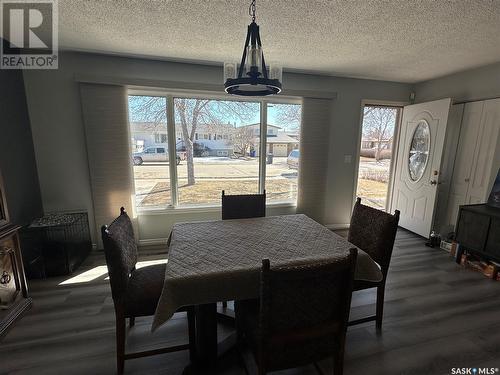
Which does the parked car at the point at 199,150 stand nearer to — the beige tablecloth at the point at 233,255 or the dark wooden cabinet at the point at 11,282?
the beige tablecloth at the point at 233,255

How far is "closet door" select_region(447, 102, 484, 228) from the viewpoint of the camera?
303 cm

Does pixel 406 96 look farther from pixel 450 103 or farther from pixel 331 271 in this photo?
pixel 331 271

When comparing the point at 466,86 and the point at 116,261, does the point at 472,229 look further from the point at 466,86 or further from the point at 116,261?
the point at 116,261

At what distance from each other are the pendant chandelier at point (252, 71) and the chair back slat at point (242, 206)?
1060 millimetres

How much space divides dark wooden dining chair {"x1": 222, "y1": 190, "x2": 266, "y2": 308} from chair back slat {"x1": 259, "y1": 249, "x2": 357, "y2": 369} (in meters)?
1.26

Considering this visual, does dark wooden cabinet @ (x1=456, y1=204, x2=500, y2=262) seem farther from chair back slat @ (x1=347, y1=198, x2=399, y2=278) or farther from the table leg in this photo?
the table leg

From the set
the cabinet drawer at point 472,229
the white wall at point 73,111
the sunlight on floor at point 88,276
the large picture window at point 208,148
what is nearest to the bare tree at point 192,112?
the large picture window at point 208,148

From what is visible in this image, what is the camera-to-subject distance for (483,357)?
160cm

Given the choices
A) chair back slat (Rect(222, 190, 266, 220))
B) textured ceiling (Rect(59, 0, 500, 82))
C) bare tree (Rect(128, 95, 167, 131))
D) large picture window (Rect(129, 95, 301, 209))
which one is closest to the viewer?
textured ceiling (Rect(59, 0, 500, 82))

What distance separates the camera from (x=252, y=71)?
134cm

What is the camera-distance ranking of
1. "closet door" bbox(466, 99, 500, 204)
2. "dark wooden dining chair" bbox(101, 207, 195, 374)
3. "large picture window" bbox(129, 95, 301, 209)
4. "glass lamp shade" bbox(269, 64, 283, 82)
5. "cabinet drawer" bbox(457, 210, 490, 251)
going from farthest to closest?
"large picture window" bbox(129, 95, 301, 209)
"closet door" bbox(466, 99, 500, 204)
"cabinet drawer" bbox(457, 210, 490, 251)
"glass lamp shade" bbox(269, 64, 283, 82)
"dark wooden dining chair" bbox(101, 207, 195, 374)

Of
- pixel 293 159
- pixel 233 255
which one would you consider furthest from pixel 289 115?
pixel 233 255

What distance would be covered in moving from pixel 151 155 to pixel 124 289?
2093mm

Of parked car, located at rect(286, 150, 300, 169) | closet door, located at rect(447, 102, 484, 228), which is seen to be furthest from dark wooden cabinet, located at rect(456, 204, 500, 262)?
parked car, located at rect(286, 150, 300, 169)
